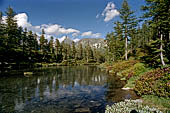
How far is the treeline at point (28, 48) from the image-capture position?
146ft

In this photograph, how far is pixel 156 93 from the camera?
9.52 m

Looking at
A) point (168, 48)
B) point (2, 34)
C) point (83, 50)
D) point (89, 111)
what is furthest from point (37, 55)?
point (89, 111)

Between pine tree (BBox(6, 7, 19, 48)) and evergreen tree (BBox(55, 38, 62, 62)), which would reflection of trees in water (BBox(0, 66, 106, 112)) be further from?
evergreen tree (BBox(55, 38, 62, 62))

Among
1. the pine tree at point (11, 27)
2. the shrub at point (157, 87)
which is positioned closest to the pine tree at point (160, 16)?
the shrub at point (157, 87)

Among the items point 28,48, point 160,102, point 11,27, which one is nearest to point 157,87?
point 160,102

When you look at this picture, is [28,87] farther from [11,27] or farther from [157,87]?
[11,27]

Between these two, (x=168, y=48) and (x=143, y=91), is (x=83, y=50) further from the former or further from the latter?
(x=143, y=91)

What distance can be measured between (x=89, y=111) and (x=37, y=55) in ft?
200

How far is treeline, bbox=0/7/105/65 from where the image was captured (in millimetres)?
44403

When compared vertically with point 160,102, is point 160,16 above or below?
above

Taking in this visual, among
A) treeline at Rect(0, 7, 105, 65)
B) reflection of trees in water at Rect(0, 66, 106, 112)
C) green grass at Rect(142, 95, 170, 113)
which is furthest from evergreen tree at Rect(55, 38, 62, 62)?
green grass at Rect(142, 95, 170, 113)

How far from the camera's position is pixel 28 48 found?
58531 mm

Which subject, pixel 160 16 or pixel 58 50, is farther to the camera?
pixel 58 50

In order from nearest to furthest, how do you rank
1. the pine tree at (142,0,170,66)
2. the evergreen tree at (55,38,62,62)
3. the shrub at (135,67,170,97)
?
the shrub at (135,67,170,97) < the pine tree at (142,0,170,66) < the evergreen tree at (55,38,62,62)
